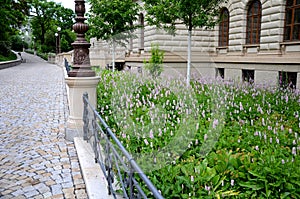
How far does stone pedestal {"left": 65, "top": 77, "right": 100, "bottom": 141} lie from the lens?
20.0 ft

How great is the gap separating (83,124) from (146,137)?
6.58 feet

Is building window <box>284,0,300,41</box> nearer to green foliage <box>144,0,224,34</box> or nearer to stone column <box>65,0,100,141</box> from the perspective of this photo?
green foliage <box>144,0,224,34</box>

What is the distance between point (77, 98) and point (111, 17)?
11.7 m

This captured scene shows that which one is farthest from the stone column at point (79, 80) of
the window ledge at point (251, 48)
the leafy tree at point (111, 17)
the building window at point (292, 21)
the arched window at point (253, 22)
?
the arched window at point (253, 22)

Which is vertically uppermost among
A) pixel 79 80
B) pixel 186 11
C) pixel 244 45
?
pixel 186 11

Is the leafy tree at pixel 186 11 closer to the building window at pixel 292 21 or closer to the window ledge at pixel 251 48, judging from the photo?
the building window at pixel 292 21

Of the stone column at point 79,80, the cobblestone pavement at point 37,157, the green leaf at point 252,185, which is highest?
the stone column at point 79,80

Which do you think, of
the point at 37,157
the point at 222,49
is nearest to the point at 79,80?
the point at 37,157

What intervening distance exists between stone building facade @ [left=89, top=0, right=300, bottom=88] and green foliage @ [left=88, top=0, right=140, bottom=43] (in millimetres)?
2453

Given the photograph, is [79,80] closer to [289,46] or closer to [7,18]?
[289,46]

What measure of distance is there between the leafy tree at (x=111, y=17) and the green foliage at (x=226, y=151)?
10650 mm

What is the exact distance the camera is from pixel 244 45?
1798 cm

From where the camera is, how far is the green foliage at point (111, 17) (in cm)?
1688

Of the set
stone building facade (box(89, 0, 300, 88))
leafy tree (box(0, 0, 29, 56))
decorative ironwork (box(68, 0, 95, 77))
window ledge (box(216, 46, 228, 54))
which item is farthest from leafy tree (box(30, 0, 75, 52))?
decorative ironwork (box(68, 0, 95, 77))
